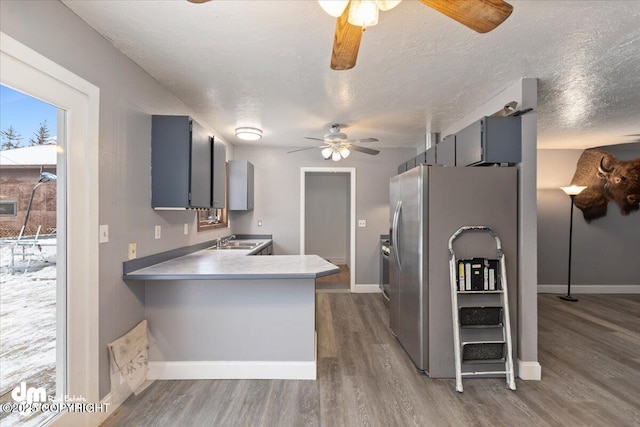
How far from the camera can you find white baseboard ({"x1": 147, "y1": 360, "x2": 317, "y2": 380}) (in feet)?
7.82

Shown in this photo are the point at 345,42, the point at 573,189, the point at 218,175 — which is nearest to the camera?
the point at 345,42

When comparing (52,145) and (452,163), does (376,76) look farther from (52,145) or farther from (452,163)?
Answer: (52,145)

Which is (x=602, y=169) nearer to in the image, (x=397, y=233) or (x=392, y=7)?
(x=397, y=233)

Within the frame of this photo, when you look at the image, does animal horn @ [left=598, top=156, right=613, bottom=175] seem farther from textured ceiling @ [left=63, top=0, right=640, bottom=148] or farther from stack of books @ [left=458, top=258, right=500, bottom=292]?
stack of books @ [left=458, top=258, right=500, bottom=292]

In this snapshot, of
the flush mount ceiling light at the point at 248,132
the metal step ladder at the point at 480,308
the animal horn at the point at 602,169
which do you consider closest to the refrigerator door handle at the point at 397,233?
the metal step ladder at the point at 480,308

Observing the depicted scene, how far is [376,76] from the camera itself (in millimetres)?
2475

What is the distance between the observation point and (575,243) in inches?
200

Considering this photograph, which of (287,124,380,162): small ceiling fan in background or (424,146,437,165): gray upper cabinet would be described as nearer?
(424,146,437,165): gray upper cabinet

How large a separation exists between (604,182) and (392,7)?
5903mm

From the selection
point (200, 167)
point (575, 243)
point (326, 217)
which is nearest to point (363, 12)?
point (200, 167)

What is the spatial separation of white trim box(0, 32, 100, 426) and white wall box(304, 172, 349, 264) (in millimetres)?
6118

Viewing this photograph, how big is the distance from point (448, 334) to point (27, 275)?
2.81 m

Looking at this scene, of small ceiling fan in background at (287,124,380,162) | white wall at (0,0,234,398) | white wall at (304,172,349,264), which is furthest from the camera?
white wall at (304,172,349,264)

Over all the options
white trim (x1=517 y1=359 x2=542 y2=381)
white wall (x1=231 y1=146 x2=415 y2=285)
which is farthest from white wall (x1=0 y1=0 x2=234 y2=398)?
A: white trim (x1=517 y1=359 x2=542 y2=381)
